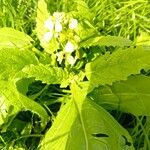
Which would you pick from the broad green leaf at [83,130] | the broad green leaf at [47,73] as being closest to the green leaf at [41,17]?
the broad green leaf at [47,73]

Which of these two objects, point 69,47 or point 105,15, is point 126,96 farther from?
point 105,15

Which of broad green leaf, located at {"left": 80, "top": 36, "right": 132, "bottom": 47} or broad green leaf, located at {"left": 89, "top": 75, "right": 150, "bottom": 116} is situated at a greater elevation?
broad green leaf, located at {"left": 80, "top": 36, "right": 132, "bottom": 47}

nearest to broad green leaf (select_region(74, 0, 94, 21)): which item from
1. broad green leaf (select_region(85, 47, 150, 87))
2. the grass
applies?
the grass

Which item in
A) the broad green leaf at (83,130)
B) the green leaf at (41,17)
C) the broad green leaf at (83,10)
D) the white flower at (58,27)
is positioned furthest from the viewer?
the broad green leaf at (83,10)

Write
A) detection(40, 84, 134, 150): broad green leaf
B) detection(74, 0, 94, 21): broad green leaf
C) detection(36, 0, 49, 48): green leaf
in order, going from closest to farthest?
1. detection(40, 84, 134, 150): broad green leaf
2. detection(36, 0, 49, 48): green leaf
3. detection(74, 0, 94, 21): broad green leaf

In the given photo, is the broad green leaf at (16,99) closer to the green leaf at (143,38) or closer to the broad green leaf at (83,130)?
the broad green leaf at (83,130)

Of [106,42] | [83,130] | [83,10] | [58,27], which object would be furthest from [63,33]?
[83,130]

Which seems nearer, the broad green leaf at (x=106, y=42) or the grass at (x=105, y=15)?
the broad green leaf at (x=106, y=42)

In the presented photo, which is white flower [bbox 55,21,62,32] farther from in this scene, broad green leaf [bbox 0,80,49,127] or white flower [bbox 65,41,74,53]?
broad green leaf [bbox 0,80,49,127]
